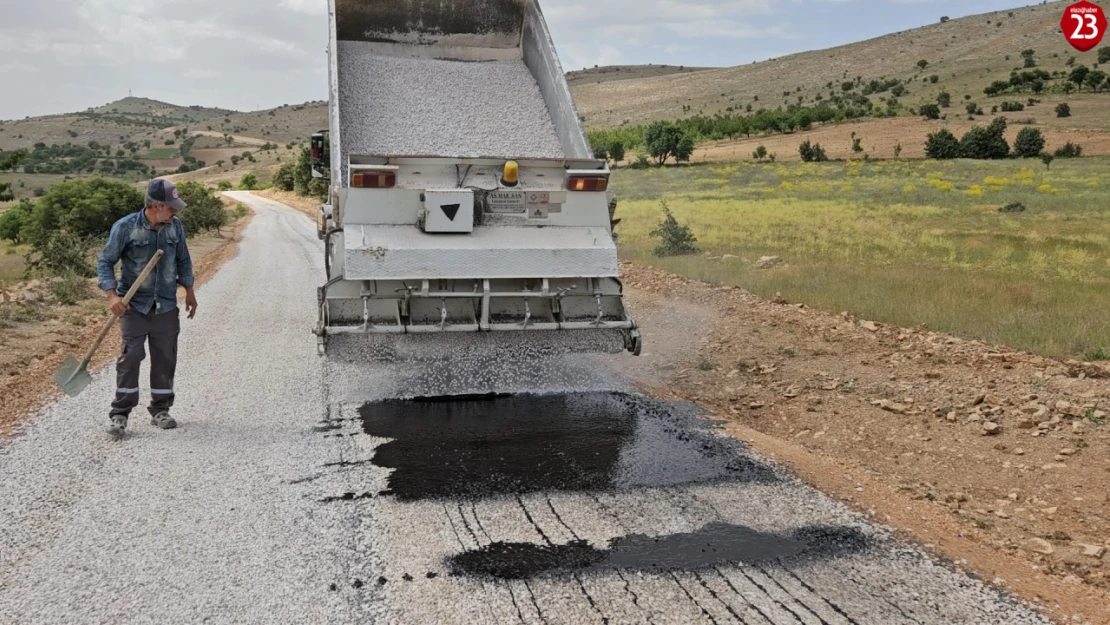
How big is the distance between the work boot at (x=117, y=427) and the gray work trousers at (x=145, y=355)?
0.13 ft

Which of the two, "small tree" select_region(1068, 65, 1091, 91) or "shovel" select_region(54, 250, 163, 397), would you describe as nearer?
"shovel" select_region(54, 250, 163, 397)

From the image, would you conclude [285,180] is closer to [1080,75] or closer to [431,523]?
[431,523]

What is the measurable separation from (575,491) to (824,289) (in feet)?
25.4

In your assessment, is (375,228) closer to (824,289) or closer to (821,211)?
(824,289)

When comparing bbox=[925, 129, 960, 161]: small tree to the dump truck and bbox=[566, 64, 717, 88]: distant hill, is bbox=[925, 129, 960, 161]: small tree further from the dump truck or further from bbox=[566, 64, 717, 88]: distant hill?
bbox=[566, 64, 717, 88]: distant hill

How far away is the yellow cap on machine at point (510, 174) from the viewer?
607 cm

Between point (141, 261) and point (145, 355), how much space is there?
666 mm

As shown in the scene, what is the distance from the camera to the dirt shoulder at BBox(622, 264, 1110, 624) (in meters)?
4.03

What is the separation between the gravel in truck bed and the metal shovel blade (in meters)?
2.83

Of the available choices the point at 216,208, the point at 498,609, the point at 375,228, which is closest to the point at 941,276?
the point at 375,228

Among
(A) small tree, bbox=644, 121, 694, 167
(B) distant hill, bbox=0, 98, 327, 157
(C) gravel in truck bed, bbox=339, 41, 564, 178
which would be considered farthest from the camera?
(B) distant hill, bbox=0, 98, 327, 157

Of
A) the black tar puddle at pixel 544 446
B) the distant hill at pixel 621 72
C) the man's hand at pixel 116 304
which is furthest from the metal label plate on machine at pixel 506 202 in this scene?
the distant hill at pixel 621 72

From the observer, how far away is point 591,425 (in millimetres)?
5777

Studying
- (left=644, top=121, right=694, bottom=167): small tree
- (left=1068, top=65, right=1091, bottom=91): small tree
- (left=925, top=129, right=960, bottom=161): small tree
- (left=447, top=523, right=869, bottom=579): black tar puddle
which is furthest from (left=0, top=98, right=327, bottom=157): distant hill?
(left=447, top=523, right=869, bottom=579): black tar puddle
